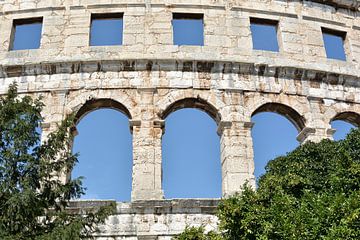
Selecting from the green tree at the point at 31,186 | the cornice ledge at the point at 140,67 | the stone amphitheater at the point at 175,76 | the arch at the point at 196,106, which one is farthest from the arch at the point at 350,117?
the green tree at the point at 31,186

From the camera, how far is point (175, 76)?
51.9 feet

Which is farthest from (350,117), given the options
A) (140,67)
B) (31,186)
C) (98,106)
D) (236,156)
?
(31,186)

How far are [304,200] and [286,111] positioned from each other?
7453 millimetres

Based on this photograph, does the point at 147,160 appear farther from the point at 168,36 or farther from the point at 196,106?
the point at 168,36

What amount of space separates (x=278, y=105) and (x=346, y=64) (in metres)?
3.49

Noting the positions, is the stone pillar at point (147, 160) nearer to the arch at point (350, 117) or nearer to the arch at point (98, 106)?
the arch at point (98, 106)

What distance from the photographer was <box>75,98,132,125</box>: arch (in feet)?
50.5

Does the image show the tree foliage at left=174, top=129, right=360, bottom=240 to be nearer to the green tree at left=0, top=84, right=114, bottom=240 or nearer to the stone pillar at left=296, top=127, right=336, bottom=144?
the green tree at left=0, top=84, right=114, bottom=240

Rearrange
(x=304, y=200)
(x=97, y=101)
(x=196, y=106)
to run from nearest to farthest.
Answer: (x=304, y=200) < (x=97, y=101) < (x=196, y=106)

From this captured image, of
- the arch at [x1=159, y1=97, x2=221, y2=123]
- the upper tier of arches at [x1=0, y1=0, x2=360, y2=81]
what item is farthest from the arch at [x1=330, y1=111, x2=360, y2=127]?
the arch at [x1=159, y1=97, x2=221, y2=123]

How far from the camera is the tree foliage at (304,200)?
7988mm

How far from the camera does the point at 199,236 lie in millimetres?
9539

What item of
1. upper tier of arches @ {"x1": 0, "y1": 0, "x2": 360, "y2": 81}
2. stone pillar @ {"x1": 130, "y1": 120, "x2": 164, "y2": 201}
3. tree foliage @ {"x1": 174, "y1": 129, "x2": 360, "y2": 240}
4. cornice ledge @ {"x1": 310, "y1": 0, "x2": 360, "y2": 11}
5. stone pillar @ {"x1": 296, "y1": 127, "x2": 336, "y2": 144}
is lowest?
tree foliage @ {"x1": 174, "y1": 129, "x2": 360, "y2": 240}

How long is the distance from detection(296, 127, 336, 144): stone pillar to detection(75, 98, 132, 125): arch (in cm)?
534
